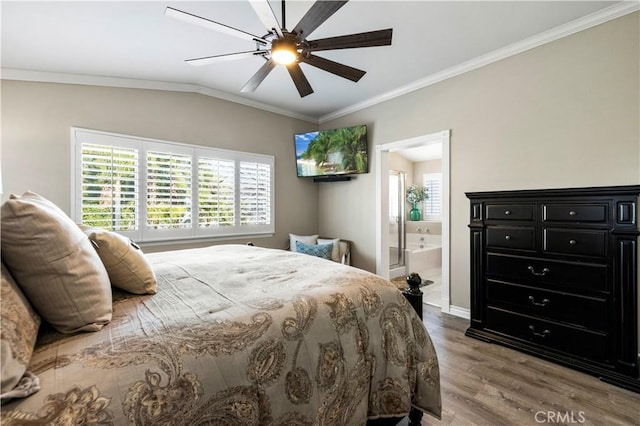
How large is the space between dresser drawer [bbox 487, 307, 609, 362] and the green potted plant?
4680 millimetres

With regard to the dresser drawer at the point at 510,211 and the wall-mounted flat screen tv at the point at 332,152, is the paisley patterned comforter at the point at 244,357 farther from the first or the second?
the wall-mounted flat screen tv at the point at 332,152

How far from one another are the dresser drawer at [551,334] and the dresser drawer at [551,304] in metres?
0.05

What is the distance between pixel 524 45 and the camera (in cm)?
265

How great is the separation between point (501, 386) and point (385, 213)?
2.49m

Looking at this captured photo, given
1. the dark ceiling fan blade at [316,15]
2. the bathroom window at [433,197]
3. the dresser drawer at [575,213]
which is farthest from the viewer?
the bathroom window at [433,197]

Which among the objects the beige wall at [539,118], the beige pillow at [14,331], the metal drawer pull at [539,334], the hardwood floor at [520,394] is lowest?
the hardwood floor at [520,394]

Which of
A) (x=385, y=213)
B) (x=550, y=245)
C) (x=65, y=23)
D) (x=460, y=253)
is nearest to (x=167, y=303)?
(x=65, y=23)

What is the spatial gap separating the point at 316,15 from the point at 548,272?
101 inches

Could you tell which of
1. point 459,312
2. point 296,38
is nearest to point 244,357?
point 296,38

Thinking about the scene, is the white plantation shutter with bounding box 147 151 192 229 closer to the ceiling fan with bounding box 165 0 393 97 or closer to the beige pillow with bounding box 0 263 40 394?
the ceiling fan with bounding box 165 0 393 97

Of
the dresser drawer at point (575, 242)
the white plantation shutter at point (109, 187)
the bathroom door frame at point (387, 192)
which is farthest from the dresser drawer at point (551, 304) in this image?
the white plantation shutter at point (109, 187)

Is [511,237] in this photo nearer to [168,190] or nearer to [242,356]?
[242,356]

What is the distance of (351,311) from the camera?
127 centimetres

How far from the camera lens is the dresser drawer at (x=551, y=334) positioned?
80.3 inches
